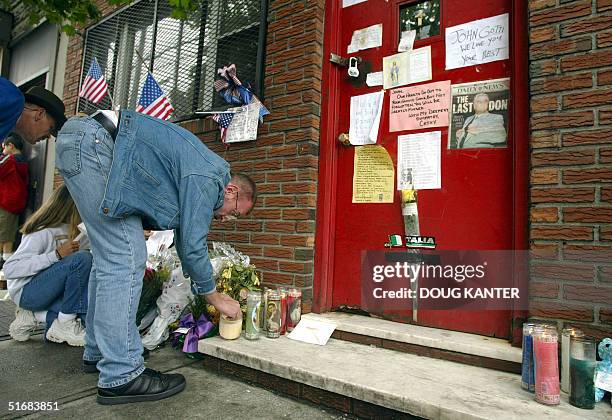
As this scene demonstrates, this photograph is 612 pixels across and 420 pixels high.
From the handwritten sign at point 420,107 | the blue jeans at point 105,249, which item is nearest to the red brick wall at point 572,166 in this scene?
the handwritten sign at point 420,107

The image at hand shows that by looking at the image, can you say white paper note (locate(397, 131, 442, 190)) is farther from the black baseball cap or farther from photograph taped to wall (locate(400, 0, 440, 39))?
the black baseball cap

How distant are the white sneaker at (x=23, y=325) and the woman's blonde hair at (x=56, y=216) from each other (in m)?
0.64

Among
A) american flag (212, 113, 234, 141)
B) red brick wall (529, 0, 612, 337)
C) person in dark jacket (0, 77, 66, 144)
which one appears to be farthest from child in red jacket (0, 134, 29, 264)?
red brick wall (529, 0, 612, 337)

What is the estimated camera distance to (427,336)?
2.27m

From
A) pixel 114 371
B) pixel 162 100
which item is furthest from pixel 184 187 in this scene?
pixel 162 100

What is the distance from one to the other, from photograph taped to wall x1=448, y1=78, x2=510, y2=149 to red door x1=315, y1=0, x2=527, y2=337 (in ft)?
0.13

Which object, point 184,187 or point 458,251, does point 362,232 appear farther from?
point 184,187

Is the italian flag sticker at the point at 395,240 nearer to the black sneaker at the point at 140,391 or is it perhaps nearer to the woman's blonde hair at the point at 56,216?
the black sneaker at the point at 140,391

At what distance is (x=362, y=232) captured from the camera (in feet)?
9.22

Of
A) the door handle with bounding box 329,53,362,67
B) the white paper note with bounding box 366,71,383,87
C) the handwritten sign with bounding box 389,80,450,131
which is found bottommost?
the handwritten sign with bounding box 389,80,450,131

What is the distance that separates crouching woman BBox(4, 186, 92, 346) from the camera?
2.71 m

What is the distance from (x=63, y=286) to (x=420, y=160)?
2684mm

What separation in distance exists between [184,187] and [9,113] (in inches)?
33.3

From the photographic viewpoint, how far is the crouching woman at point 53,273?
271 cm
